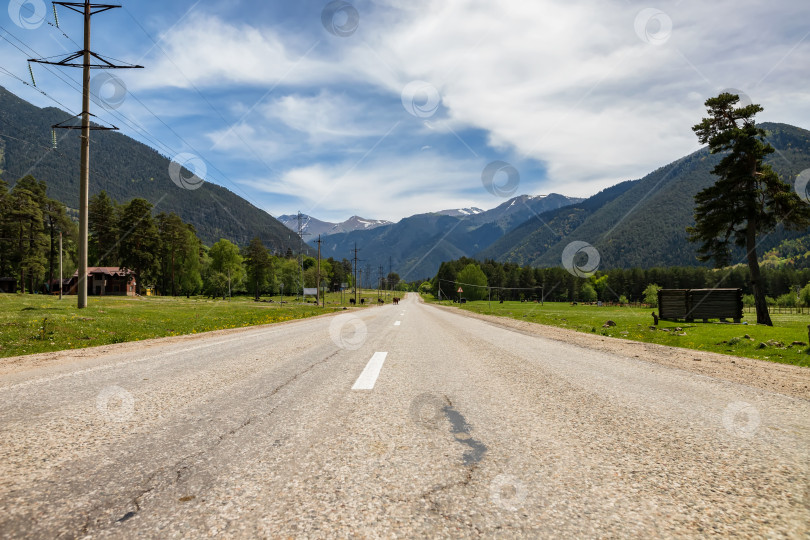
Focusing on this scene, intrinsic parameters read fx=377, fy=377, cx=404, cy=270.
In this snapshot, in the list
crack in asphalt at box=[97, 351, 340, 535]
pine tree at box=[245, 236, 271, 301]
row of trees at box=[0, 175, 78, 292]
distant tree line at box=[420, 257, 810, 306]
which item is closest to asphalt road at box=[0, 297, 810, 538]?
crack in asphalt at box=[97, 351, 340, 535]

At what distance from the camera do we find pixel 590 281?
16925 centimetres

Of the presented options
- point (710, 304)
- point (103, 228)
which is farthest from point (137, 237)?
point (710, 304)

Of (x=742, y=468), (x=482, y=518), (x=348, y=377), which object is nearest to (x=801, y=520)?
(x=742, y=468)

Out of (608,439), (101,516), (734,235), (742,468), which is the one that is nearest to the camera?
(101,516)

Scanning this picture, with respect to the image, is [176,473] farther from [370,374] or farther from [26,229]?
[26,229]

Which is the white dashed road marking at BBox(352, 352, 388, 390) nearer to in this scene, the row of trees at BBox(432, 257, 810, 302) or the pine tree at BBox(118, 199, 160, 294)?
the pine tree at BBox(118, 199, 160, 294)

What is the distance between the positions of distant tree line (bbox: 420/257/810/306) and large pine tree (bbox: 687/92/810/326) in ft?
332

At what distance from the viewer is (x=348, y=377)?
19.4ft

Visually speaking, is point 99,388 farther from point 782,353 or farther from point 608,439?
point 782,353

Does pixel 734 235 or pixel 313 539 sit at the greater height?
pixel 734 235

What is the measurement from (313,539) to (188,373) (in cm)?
540

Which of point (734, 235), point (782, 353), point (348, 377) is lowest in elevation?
point (782, 353)

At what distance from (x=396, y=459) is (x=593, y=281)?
623 ft

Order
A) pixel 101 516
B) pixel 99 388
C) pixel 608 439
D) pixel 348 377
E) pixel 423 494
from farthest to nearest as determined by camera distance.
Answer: pixel 348 377 → pixel 99 388 → pixel 608 439 → pixel 423 494 → pixel 101 516
